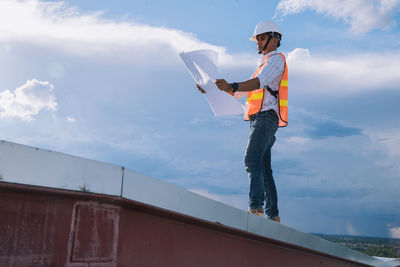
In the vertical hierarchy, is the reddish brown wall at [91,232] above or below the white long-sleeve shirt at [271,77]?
below

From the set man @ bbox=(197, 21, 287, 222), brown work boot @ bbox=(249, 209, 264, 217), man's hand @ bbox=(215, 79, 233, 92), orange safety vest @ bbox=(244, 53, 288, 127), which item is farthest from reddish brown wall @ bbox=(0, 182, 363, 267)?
orange safety vest @ bbox=(244, 53, 288, 127)

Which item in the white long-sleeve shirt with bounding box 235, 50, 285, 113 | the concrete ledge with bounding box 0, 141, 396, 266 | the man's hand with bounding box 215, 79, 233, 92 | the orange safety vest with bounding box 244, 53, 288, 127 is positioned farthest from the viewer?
the orange safety vest with bounding box 244, 53, 288, 127

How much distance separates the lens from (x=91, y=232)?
6.67ft

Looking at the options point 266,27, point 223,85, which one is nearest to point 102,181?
point 223,85

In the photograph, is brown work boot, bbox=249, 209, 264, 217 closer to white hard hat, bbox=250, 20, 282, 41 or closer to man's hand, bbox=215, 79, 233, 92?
man's hand, bbox=215, 79, 233, 92

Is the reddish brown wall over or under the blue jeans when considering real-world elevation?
under

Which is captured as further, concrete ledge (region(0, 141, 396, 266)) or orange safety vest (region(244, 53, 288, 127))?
orange safety vest (region(244, 53, 288, 127))

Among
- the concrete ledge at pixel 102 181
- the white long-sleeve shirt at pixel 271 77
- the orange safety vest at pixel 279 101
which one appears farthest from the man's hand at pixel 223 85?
the concrete ledge at pixel 102 181

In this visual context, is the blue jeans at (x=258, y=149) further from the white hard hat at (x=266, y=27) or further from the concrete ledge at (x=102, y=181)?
the white hard hat at (x=266, y=27)

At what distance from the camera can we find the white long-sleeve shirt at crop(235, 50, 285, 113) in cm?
364

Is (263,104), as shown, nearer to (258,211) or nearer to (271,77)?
(271,77)

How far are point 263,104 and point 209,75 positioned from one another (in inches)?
24.9

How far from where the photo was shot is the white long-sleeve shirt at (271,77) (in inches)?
143

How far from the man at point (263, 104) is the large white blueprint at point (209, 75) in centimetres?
10
